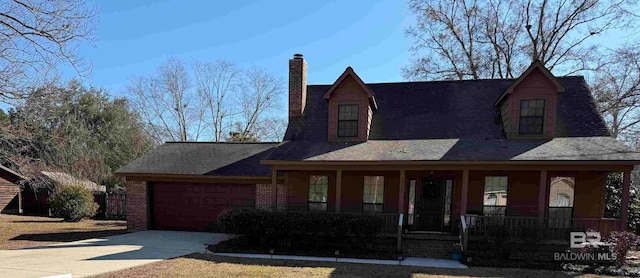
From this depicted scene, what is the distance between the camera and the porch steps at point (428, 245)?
9773mm

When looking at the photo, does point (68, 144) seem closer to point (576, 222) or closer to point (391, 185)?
point (391, 185)

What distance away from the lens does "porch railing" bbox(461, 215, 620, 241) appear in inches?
354

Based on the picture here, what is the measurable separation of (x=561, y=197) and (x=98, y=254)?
13896 millimetres

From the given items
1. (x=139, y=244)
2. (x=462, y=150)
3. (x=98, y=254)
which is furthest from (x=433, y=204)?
(x=98, y=254)

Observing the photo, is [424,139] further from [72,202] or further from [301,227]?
[72,202]

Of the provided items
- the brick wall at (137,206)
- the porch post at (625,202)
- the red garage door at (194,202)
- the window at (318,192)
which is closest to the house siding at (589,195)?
the porch post at (625,202)

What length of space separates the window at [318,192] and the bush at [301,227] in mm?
2039

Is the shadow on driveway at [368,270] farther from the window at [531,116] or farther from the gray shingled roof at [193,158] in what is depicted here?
the window at [531,116]

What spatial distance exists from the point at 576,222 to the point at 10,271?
14.7 m

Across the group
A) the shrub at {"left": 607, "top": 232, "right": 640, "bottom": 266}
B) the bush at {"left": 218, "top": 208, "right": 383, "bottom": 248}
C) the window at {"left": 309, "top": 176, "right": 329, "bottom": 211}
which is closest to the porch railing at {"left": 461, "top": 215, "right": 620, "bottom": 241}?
the shrub at {"left": 607, "top": 232, "right": 640, "bottom": 266}

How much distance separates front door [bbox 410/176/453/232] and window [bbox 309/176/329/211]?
318cm

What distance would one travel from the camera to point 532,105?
1123 centimetres

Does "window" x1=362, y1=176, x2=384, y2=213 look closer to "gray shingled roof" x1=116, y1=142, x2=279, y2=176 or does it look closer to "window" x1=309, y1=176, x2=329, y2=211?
"window" x1=309, y1=176, x2=329, y2=211

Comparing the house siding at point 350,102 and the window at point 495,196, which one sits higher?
the house siding at point 350,102
